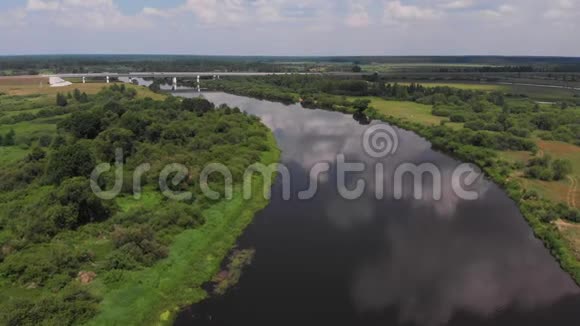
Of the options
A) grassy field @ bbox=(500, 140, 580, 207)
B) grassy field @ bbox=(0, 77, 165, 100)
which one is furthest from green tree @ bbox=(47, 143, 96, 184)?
grassy field @ bbox=(0, 77, 165, 100)

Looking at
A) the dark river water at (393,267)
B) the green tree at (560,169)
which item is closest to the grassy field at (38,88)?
the dark river water at (393,267)

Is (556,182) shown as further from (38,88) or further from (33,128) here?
(38,88)

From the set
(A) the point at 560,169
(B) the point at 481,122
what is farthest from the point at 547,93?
(A) the point at 560,169

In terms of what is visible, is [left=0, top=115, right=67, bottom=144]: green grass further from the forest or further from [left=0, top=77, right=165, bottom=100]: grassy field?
[left=0, top=77, right=165, bottom=100]: grassy field

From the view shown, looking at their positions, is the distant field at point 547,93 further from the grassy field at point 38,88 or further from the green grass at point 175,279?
the green grass at point 175,279

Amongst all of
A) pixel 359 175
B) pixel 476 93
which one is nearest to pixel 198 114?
pixel 359 175

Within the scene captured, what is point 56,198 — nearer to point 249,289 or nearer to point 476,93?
point 249,289

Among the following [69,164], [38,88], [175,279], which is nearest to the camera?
[175,279]
